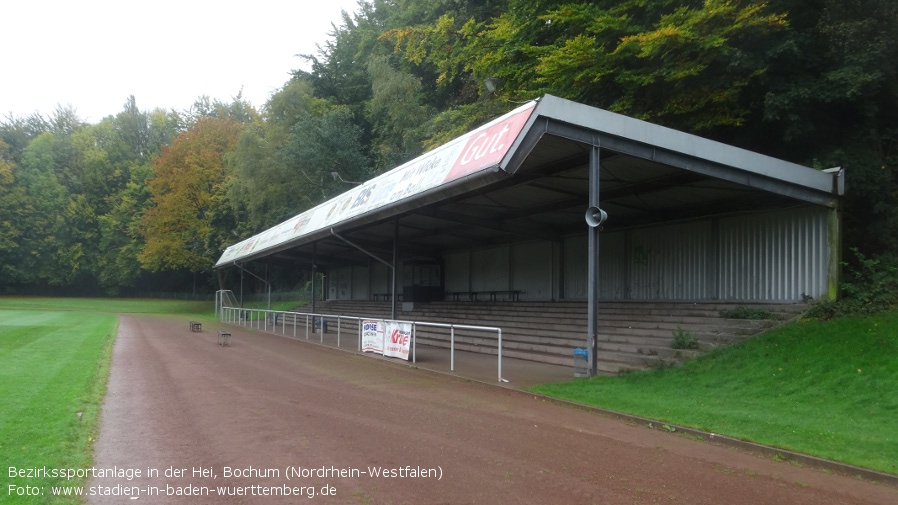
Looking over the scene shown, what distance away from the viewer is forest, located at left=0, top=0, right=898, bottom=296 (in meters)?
15.1

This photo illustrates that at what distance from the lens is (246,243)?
120 feet

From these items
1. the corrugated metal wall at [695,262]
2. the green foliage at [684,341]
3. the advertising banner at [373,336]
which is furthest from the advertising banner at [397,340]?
the corrugated metal wall at [695,262]

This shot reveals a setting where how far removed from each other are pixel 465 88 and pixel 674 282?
16412 millimetres

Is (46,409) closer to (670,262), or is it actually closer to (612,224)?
(670,262)

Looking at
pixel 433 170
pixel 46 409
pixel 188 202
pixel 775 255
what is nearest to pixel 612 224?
pixel 775 255

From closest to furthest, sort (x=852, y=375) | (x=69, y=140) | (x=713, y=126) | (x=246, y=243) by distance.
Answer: (x=852, y=375) < (x=713, y=126) < (x=246, y=243) < (x=69, y=140)

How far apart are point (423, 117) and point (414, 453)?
96.9 ft

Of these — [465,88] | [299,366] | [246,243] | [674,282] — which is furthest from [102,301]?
[674,282]

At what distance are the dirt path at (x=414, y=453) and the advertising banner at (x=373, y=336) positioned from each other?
5.45 m

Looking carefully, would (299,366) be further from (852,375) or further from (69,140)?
(69,140)

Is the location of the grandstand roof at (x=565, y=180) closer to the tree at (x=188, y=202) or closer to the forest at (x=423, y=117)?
the forest at (x=423, y=117)

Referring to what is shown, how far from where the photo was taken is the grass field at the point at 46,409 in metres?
6.15

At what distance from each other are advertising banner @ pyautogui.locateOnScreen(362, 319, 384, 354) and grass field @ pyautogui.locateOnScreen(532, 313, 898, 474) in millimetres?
7003

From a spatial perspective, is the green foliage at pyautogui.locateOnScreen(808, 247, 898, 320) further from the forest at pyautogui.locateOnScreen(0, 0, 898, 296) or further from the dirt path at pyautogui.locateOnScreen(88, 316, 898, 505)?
the dirt path at pyautogui.locateOnScreen(88, 316, 898, 505)
